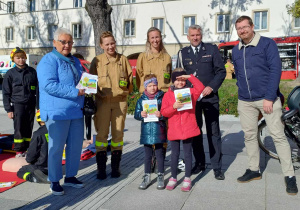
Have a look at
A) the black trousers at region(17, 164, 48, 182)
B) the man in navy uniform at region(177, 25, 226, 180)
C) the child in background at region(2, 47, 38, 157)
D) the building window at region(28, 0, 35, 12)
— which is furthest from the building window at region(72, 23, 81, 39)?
the man in navy uniform at region(177, 25, 226, 180)

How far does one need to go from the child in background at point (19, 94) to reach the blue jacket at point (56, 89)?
1868mm

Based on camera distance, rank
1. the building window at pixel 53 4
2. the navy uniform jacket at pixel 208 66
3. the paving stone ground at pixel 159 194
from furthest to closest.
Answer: the building window at pixel 53 4 → the navy uniform jacket at pixel 208 66 → the paving stone ground at pixel 159 194

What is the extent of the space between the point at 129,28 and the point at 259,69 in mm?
28215

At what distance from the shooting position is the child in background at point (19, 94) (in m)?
5.68

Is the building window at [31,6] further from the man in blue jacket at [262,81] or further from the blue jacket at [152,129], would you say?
the man in blue jacket at [262,81]

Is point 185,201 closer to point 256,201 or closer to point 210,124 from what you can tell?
point 256,201

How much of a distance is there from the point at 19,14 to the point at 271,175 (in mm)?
36904

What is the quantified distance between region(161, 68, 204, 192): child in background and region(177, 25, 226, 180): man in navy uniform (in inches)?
11.8

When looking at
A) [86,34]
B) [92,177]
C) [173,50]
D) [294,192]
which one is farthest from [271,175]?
[86,34]

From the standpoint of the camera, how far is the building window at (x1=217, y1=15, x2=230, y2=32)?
28.3 meters

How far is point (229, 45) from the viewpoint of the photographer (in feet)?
72.2

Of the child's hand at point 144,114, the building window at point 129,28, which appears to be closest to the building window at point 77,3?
the building window at point 129,28

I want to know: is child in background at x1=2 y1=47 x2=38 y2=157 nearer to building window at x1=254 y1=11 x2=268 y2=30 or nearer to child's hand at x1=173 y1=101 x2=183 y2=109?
child's hand at x1=173 y1=101 x2=183 y2=109

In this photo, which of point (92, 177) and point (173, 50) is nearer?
point (92, 177)
